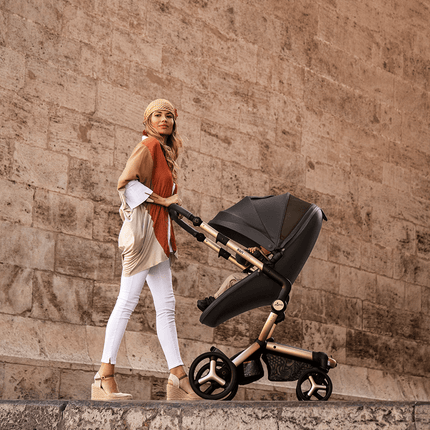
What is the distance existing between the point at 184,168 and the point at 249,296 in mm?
2475

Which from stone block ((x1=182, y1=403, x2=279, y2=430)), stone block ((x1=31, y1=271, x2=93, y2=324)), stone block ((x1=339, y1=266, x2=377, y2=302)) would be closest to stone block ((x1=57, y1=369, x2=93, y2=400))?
stone block ((x1=31, y1=271, x2=93, y2=324))

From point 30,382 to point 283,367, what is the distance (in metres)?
1.79

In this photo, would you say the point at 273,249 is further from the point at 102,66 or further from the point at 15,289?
the point at 102,66

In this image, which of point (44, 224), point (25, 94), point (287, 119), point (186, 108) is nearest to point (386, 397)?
point (287, 119)

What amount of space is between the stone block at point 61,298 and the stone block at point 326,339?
2.40 m

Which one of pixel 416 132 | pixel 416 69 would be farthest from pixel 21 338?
pixel 416 69

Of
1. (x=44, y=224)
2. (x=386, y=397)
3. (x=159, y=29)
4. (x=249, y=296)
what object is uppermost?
(x=159, y=29)

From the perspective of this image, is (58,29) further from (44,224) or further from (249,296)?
(249,296)

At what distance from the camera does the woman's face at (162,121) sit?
4266 mm

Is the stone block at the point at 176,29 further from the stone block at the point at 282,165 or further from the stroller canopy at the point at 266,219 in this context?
the stroller canopy at the point at 266,219

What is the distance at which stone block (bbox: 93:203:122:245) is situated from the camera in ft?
18.0

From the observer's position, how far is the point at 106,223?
18.2ft

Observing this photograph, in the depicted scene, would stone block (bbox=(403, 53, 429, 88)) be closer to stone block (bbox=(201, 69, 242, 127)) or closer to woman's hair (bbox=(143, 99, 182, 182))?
stone block (bbox=(201, 69, 242, 127))

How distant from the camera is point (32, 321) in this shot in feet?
16.2
